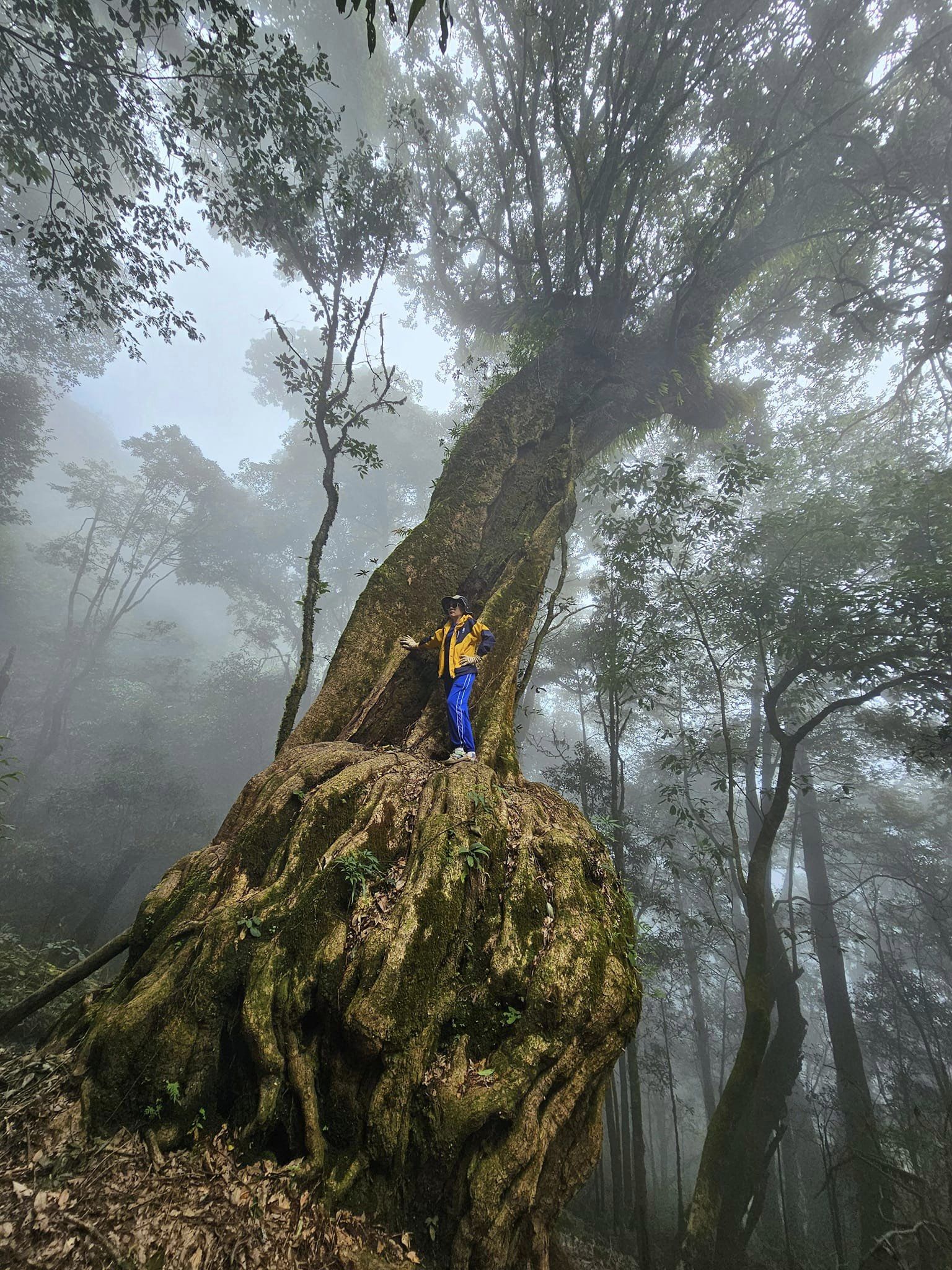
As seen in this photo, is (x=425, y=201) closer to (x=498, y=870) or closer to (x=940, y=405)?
(x=940, y=405)

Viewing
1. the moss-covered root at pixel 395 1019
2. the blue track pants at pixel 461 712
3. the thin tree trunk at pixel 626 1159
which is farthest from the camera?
the thin tree trunk at pixel 626 1159

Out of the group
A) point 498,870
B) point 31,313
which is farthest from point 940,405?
point 31,313

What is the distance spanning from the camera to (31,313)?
62.4ft

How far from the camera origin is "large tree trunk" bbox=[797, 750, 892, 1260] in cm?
770

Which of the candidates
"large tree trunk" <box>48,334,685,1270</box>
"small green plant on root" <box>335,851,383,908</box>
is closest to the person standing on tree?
"large tree trunk" <box>48,334,685,1270</box>

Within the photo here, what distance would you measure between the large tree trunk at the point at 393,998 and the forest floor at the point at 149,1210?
102mm

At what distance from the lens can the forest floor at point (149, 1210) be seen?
6.28ft

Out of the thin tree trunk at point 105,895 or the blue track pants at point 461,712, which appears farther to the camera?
the thin tree trunk at point 105,895

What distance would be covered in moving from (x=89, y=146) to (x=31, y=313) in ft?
60.0

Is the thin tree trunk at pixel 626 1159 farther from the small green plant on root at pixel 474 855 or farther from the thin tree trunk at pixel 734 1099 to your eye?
the small green plant on root at pixel 474 855

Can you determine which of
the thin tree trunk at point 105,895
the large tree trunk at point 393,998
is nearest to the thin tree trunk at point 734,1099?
the large tree trunk at point 393,998

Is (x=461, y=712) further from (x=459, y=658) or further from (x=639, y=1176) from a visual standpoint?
(x=639, y=1176)

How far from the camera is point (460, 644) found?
5.54 metres

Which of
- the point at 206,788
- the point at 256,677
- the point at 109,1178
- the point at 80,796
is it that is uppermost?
the point at 256,677
